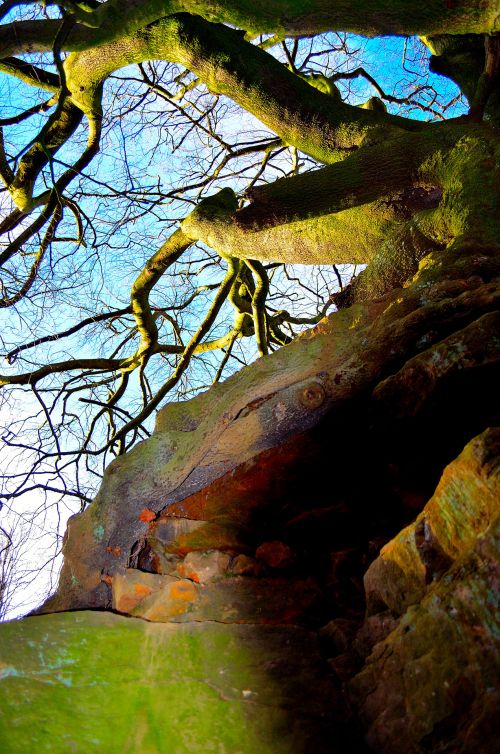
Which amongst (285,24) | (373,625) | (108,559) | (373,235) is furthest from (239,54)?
(373,625)

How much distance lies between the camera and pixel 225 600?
2117 mm

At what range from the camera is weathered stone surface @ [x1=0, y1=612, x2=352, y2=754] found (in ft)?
4.77

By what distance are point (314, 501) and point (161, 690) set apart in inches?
38.7

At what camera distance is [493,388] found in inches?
78.4

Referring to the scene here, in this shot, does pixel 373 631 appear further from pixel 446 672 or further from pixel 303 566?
pixel 303 566

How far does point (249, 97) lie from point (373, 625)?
388cm

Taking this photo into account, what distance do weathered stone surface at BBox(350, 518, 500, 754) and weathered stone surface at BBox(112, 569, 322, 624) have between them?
0.56 m

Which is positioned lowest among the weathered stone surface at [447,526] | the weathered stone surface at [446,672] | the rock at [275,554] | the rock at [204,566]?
the weathered stone surface at [446,672]

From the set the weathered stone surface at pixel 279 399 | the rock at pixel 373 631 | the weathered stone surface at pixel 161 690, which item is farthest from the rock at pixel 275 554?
the rock at pixel 373 631

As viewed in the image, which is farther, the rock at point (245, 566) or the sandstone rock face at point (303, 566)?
the rock at point (245, 566)

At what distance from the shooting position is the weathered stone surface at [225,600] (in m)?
2.03

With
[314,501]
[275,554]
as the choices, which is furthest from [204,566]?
[314,501]

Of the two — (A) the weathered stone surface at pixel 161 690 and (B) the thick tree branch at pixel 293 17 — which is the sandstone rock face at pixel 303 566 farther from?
(B) the thick tree branch at pixel 293 17

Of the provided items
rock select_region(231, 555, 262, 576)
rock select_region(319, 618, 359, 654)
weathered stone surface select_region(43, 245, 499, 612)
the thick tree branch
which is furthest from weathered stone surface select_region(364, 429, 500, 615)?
the thick tree branch
